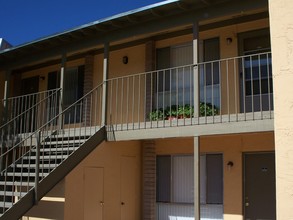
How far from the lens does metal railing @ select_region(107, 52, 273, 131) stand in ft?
31.9

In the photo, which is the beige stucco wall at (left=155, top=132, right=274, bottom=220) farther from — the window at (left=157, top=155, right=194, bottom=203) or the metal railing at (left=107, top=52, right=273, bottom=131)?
the window at (left=157, top=155, right=194, bottom=203)

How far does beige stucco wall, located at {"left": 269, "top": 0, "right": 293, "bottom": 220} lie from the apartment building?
3.93 meters

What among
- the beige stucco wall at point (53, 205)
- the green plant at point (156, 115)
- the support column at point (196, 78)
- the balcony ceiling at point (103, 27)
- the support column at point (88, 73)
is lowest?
the beige stucco wall at point (53, 205)

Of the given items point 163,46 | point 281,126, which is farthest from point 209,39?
point 281,126

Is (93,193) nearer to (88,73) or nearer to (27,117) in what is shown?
(27,117)

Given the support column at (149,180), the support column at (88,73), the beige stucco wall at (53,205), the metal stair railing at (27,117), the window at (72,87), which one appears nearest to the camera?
the beige stucco wall at (53,205)

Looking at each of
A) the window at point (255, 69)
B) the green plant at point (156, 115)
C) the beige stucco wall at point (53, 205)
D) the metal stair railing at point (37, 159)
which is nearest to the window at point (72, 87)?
the metal stair railing at point (37, 159)

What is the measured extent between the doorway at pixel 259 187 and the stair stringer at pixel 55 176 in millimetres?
3710

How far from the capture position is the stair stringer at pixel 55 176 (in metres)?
7.68

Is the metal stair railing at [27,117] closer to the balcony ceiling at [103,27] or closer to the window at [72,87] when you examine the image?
the window at [72,87]

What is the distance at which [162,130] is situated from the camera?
9.30m

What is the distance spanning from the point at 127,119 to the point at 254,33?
4.20 meters

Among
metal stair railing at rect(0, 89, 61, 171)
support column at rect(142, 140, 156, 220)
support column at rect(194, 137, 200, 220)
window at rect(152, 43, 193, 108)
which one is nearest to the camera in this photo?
support column at rect(194, 137, 200, 220)

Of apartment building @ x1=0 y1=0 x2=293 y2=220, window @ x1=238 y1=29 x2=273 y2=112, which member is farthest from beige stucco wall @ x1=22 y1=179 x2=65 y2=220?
window @ x1=238 y1=29 x2=273 y2=112
